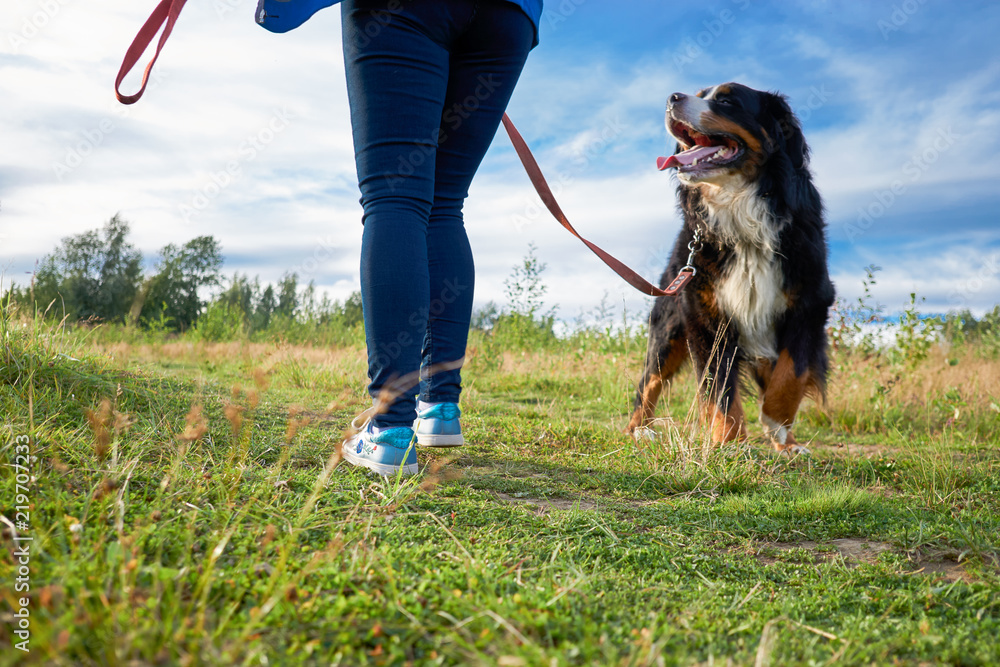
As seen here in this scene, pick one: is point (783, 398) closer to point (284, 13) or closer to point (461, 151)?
point (461, 151)

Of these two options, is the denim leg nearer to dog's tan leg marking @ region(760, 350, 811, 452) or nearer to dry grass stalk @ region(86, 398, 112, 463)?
dry grass stalk @ region(86, 398, 112, 463)

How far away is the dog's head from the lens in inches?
131

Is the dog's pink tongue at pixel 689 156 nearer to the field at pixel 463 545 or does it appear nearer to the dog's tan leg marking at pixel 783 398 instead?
the dog's tan leg marking at pixel 783 398

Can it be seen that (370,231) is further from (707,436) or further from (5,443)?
(707,436)

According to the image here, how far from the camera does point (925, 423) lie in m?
4.45

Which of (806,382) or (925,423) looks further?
(925,423)

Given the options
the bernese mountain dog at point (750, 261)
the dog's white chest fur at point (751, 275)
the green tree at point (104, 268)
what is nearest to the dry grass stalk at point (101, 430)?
the bernese mountain dog at point (750, 261)

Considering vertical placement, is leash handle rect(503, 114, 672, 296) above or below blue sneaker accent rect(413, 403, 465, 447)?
above

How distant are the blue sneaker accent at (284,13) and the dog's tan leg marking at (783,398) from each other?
2.74 m

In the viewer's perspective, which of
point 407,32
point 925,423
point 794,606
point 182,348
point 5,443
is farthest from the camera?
point 182,348

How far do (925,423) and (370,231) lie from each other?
427cm

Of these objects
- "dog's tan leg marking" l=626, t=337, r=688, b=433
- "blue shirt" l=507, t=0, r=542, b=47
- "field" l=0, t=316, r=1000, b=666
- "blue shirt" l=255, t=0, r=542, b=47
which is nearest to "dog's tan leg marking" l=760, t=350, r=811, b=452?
"field" l=0, t=316, r=1000, b=666

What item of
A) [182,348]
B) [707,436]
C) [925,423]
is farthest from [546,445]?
[182,348]

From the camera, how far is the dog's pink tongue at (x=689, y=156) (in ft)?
11.3
